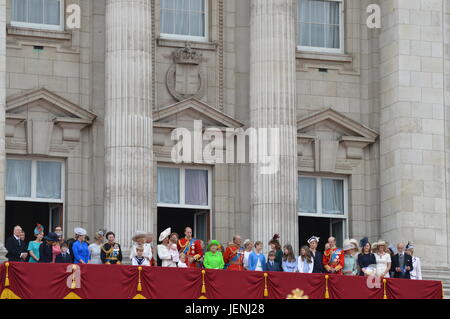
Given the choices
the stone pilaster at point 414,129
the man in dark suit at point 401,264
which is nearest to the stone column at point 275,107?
the stone pilaster at point 414,129

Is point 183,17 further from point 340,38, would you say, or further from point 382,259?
point 382,259

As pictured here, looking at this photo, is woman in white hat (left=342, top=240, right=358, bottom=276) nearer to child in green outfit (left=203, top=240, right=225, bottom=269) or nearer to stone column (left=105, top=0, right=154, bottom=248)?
child in green outfit (left=203, top=240, right=225, bottom=269)

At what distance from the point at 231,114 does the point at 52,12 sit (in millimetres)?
6680

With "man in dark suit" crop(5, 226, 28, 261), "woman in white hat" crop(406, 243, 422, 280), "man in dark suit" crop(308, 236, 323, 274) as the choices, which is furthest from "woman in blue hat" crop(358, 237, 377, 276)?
"man in dark suit" crop(5, 226, 28, 261)

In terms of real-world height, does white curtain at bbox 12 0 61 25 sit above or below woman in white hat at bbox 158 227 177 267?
above

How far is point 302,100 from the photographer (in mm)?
62594

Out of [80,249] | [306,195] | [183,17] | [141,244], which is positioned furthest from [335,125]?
[80,249]

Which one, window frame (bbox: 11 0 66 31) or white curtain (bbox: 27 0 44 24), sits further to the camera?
white curtain (bbox: 27 0 44 24)

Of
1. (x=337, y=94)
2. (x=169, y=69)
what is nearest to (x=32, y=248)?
(x=169, y=69)

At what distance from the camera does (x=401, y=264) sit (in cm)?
5541

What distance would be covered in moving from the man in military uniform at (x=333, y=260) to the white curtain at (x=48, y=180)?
9691mm

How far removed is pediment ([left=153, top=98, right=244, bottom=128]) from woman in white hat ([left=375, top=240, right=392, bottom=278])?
840cm

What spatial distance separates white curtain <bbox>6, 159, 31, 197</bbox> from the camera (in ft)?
193
